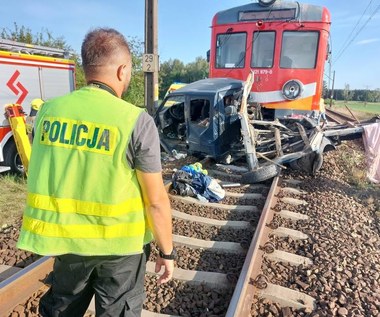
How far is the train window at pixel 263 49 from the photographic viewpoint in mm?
8633

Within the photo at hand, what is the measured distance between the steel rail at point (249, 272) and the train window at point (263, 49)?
506cm

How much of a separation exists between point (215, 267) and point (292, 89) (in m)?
6.15

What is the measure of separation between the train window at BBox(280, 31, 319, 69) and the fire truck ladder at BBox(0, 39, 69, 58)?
18.5 feet

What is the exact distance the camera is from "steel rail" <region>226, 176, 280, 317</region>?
2.65m

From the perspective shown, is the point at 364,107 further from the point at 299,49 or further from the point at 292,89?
the point at 292,89

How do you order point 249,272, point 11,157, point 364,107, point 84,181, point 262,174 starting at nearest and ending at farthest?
point 84,181 < point 249,272 < point 262,174 < point 11,157 < point 364,107

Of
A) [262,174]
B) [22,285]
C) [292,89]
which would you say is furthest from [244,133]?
[22,285]

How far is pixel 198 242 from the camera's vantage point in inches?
157

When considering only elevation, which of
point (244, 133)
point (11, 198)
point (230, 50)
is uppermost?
point (230, 50)

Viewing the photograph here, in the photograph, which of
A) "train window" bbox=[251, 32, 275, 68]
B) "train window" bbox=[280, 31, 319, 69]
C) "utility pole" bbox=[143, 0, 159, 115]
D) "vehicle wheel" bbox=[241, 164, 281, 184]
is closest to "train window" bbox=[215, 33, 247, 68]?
"train window" bbox=[251, 32, 275, 68]

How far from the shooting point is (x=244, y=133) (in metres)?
6.25

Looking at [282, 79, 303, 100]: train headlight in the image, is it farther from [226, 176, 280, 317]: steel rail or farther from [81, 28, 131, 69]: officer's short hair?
[81, 28, 131, 69]: officer's short hair

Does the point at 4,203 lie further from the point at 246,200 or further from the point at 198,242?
the point at 246,200

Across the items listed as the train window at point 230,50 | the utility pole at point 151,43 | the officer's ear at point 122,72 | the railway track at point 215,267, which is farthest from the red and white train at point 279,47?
the officer's ear at point 122,72
